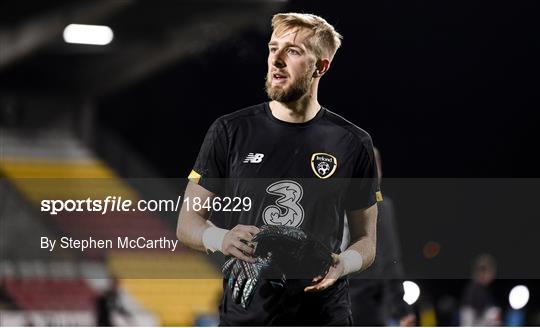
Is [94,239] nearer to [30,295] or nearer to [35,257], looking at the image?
[35,257]

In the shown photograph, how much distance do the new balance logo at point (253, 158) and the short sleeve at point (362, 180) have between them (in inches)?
15.2

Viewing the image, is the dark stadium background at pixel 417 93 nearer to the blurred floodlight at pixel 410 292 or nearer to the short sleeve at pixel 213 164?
the blurred floodlight at pixel 410 292

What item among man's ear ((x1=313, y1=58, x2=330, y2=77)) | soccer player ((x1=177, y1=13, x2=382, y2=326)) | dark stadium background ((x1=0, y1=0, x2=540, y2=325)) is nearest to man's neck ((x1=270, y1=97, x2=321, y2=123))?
soccer player ((x1=177, y1=13, x2=382, y2=326))

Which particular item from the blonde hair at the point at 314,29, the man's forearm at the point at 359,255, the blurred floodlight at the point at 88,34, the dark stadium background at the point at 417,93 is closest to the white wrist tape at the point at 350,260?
the man's forearm at the point at 359,255

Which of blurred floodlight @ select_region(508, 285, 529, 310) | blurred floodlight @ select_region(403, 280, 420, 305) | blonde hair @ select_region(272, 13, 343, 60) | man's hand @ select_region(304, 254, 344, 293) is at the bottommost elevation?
blurred floodlight @ select_region(508, 285, 529, 310)

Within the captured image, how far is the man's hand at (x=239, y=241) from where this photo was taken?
11.9ft

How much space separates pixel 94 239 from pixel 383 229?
A: 161 cm

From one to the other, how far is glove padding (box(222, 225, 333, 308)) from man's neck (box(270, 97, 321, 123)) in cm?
45

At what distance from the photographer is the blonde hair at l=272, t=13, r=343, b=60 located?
12.4 ft

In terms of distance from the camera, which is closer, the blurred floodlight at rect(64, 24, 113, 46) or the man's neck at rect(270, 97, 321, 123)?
the man's neck at rect(270, 97, 321, 123)

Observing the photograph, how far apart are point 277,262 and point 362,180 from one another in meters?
0.49

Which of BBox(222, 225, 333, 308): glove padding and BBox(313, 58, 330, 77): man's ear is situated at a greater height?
BBox(313, 58, 330, 77): man's ear

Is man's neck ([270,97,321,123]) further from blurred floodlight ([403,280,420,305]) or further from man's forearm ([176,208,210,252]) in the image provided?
blurred floodlight ([403,280,420,305])

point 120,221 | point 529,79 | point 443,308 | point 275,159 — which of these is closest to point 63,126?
point 443,308
